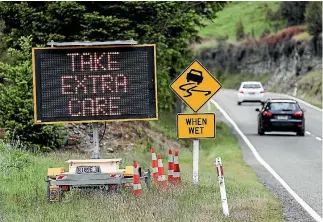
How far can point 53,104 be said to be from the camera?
1454 centimetres

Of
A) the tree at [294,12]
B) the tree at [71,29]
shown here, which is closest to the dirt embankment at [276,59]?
the tree at [294,12]

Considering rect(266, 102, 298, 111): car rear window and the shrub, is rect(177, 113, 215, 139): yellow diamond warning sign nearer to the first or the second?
the shrub

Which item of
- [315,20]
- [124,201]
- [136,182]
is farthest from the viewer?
[315,20]

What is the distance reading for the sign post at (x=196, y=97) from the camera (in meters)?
15.2

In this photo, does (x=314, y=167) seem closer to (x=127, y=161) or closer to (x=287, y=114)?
(x=127, y=161)

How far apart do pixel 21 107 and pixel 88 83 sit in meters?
6.88

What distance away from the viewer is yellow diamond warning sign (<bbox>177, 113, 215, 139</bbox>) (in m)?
15.2

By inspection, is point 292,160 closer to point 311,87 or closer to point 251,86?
point 251,86

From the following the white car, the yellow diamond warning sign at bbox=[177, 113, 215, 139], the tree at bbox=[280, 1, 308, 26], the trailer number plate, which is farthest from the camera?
the tree at bbox=[280, 1, 308, 26]

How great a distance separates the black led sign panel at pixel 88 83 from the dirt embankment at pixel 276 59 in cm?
4425

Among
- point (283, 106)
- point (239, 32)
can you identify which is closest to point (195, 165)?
point (283, 106)

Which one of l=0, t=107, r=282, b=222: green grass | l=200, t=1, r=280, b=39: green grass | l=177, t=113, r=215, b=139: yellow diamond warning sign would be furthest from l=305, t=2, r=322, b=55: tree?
l=177, t=113, r=215, b=139: yellow diamond warning sign

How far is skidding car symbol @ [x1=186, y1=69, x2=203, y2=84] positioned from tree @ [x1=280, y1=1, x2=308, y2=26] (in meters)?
72.3

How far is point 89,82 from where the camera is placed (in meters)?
14.4
